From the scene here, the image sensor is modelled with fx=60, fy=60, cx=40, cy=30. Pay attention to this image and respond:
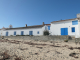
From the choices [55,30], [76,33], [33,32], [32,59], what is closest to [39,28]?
[33,32]

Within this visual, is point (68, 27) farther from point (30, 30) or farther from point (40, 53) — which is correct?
point (40, 53)

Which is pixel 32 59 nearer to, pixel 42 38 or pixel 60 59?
pixel 60 59

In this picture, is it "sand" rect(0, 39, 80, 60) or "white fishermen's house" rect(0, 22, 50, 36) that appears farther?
"white fishermen's house" rect(0, 22, 50, 36)

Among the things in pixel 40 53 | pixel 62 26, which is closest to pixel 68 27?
pixel 62 26

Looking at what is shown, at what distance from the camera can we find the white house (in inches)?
499

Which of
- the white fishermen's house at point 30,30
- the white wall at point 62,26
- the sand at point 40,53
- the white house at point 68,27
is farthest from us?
the white fishermen's house at point 30,30

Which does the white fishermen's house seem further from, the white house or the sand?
the sand

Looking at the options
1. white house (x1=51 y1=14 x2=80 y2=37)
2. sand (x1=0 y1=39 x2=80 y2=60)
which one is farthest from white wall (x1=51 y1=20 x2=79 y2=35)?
sand (x1=0 y1=39 x2=80 y2=60)

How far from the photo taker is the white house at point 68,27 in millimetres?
12672

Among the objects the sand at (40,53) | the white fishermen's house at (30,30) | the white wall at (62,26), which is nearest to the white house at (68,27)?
the white wall at (62,26)

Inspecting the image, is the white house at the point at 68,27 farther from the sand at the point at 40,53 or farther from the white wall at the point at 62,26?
the sand at the point at 40,53

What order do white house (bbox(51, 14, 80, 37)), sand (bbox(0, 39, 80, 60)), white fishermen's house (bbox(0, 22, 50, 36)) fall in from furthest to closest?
1. white fishermen's house (bbox(0, 22, 50, 36))
2. white house (bbox(51, 14, 80, 37))
3. sand (bbox(0, 39, 80, 60))

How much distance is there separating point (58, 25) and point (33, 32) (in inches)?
307

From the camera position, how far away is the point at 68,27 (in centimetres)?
1374
